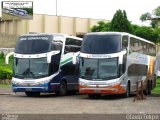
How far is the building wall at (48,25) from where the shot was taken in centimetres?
8688

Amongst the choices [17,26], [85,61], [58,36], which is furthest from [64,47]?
[17,26]

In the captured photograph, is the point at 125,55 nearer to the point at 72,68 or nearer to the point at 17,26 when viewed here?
the point at 72,68

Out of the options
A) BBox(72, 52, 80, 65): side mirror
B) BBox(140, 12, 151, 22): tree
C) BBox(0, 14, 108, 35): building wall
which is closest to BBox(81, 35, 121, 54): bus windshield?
BBox(72, 52, 80, 65): side mirror

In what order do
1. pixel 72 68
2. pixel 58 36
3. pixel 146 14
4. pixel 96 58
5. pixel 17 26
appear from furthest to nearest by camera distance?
1. pixel 146 14
2. pixel 17 26
3. pixel 72 68
4. pixel 58 36
5. pixel 96 58

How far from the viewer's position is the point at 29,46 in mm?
28547

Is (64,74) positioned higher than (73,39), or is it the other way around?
(73,39)

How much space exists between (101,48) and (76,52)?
15.8ft

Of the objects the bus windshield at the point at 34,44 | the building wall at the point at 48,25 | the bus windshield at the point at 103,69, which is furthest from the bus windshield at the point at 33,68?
the building wall at the point at 48,25

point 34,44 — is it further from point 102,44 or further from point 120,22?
point 120,22

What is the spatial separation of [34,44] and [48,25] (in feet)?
206

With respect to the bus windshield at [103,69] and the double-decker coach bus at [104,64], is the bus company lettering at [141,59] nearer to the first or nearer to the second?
the double-decker coach bus at [104,64]

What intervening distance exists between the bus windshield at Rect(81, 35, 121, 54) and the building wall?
192 feet

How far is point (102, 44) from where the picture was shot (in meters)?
26.9

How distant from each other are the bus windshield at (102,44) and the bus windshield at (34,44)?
7.48ft
